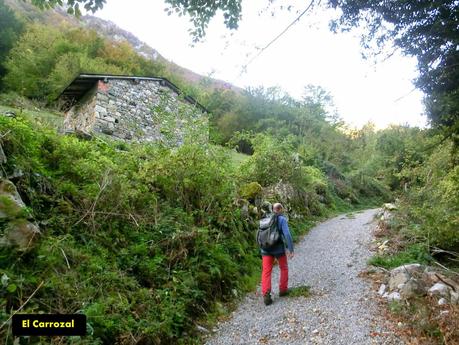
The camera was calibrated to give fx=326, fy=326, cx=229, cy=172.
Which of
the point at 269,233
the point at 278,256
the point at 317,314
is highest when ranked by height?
the point at 269,233

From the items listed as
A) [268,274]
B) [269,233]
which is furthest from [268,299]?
[269,233]

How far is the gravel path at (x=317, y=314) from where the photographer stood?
14.4 feet

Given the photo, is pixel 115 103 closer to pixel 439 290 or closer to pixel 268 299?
pixel 268 299

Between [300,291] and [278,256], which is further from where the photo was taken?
[300,291]

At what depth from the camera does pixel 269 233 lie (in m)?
5.81

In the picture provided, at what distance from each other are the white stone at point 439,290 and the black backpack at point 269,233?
244 centimetres

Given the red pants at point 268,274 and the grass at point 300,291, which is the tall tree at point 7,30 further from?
the grass at point 300,291

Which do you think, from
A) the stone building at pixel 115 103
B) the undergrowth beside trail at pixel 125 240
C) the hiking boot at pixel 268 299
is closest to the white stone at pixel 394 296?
the hiking boot at pixel 268 299

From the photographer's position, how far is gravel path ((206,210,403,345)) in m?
4.38

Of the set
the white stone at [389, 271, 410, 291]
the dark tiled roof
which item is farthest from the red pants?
the dark tiled roof

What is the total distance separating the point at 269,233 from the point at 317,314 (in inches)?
59.0

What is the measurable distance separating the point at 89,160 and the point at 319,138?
23467 millimetres

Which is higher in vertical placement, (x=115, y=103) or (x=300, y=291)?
(x=115, y=103)

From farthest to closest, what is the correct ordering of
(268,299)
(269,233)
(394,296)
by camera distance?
(269,233) → (268,299) → (394,296)
